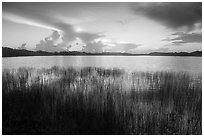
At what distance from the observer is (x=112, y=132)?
5.33m

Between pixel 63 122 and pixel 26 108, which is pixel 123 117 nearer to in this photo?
pixel 63 122

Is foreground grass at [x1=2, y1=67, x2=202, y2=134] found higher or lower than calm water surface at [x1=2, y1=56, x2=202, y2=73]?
lower

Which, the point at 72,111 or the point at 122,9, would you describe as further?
the point at 122,9

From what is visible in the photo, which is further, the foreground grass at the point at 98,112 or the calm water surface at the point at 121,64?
the calm water surface at the point at 121,64

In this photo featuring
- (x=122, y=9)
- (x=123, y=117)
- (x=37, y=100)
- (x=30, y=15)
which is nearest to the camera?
(x=123, y=117)

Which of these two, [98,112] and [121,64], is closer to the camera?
[98,112]

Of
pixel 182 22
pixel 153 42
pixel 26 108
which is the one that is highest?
pixel 182 22

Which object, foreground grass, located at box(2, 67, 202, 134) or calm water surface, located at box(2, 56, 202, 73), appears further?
calm water surface, located at box(2, 56, 202, 73)

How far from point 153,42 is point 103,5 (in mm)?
4142

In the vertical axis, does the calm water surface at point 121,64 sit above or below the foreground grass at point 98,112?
above

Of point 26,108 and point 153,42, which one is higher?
point 153,42

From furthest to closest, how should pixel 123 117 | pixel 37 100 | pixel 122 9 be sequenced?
pixel 122 9, pixel 37 100, pixel 123 117

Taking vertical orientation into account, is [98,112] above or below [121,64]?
below

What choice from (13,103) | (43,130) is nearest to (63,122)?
(43,130)
